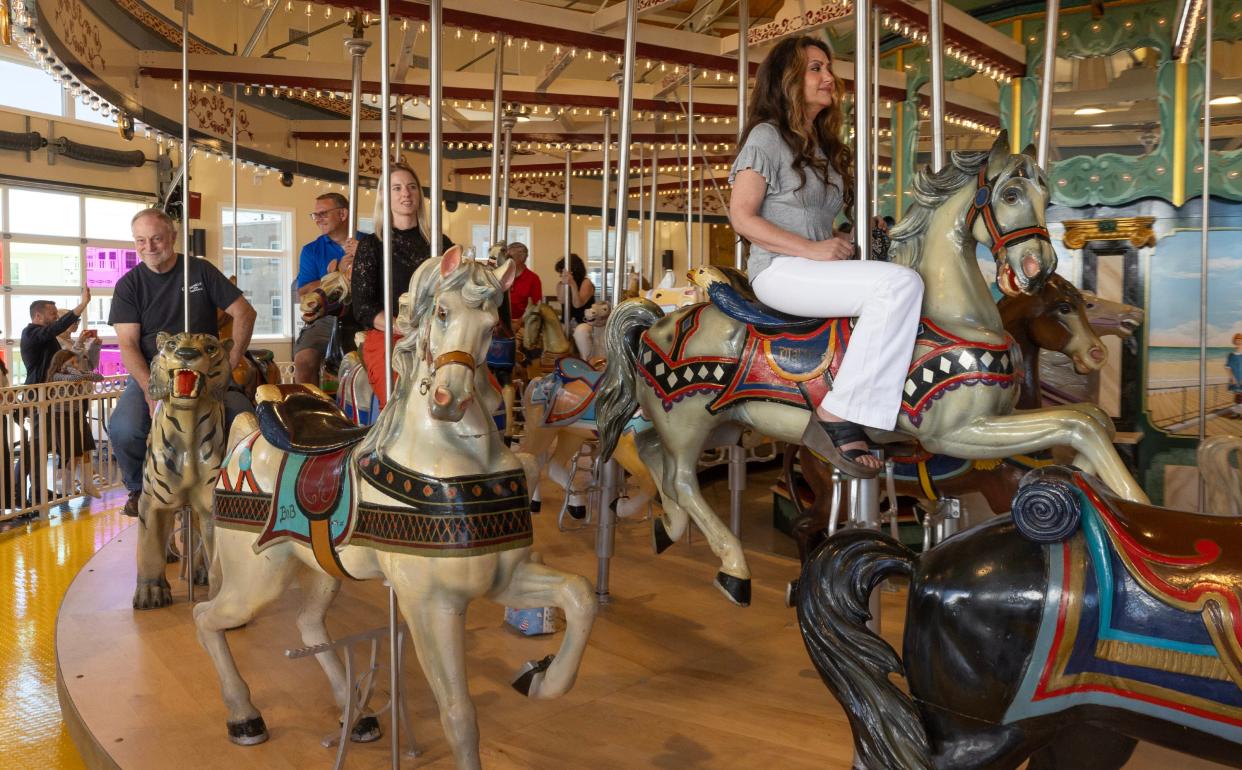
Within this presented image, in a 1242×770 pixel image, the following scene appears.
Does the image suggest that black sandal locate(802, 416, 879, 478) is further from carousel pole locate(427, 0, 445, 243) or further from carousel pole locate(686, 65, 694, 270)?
carousel pole locate(686, 65, 694, 270)

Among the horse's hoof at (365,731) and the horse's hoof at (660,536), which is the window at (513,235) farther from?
the horse's hoof at (365,731)

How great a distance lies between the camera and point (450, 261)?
2148mm

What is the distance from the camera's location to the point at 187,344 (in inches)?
150

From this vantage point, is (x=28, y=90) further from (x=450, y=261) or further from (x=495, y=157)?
(x=450, y=261)

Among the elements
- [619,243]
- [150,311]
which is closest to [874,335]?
[619,243]

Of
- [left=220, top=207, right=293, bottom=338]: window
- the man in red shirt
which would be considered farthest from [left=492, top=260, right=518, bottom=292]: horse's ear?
[left=220, top=207, right=293, bottom=338]: window

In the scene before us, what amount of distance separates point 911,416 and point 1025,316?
1288 millimetres

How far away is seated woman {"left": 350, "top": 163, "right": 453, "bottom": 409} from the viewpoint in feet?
11.1

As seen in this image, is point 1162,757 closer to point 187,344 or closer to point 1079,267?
point 187,344

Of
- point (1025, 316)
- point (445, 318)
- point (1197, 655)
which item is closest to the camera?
point (1197, 655)

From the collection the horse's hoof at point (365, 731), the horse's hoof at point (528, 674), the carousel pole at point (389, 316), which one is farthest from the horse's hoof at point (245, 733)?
the horse's hoof at point (528, 674)

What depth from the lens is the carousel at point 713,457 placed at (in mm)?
1617

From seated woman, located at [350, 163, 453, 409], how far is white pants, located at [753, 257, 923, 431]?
1.41 meters

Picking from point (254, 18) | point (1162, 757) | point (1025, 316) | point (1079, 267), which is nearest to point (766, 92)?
point (1025, 316)
